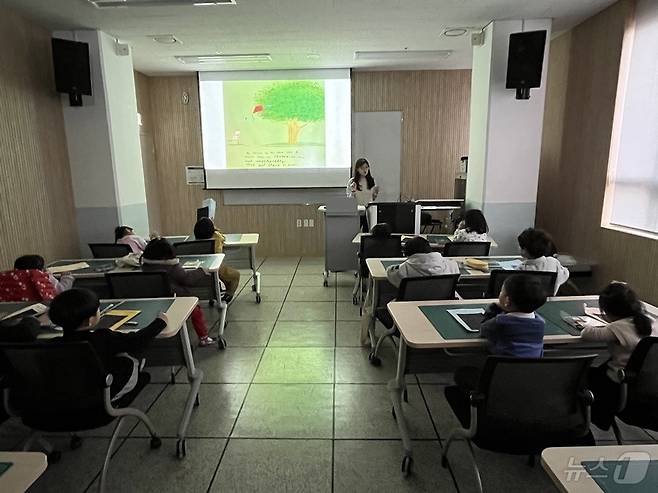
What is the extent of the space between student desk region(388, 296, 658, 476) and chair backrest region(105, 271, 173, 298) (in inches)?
64.6

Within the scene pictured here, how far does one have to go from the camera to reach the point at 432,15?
173 inches

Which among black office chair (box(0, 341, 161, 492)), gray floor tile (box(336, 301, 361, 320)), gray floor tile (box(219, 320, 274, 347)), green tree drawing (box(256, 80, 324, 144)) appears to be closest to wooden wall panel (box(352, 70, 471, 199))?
green tree drawing (box(256, 80, 324, 144))

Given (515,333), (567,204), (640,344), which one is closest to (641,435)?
(640,344)

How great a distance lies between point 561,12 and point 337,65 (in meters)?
3.20

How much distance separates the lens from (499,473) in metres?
2.15

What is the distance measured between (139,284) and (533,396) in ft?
8.48

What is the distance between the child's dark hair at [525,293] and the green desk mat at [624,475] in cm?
80

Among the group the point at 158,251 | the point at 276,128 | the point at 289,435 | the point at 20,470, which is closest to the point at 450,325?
the point at 289,435

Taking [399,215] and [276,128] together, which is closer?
[399,215]

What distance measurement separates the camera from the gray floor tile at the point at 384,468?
6.83 feet

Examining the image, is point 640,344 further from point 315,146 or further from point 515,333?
point 315,146

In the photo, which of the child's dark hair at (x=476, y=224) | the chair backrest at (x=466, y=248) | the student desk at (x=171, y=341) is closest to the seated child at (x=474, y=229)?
the child's dark hair at (x=476, y=224)

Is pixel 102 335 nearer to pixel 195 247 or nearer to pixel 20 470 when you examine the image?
pixel 20 470

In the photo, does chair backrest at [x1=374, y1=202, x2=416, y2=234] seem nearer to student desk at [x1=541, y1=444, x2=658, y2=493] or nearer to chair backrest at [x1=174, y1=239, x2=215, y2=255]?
chair backrest at [x1=174, y1=239, x2=215, y2=255]
